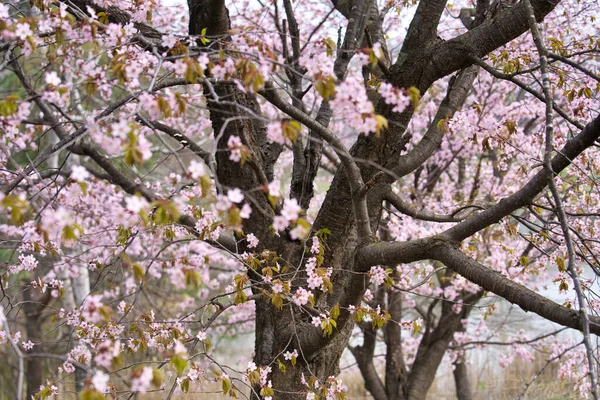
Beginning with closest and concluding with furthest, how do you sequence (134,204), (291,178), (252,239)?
(134,204) → (252,239) → (291,178)

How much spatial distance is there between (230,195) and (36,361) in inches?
315

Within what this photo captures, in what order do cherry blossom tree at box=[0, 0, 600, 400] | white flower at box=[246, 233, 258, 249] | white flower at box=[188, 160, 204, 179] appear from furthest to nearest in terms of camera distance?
1. white flower at box=[246, 233, 258, 249]
2. cherry blossom tree at box=[0, 0, 600, 400]
3. white flower at box=[188, 160, 204, 179]

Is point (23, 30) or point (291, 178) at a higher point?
point (291, 178)

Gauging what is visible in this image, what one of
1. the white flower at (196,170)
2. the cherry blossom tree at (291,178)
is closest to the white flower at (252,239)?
the cherry blossom tree at (291,178)

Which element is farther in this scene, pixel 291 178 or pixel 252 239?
pixel 291 178

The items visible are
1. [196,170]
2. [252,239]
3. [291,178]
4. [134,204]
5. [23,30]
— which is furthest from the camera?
[291,178]

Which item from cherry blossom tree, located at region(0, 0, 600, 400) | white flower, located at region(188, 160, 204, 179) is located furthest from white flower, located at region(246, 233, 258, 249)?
white flower, located at region(188, 160, 204, 179)

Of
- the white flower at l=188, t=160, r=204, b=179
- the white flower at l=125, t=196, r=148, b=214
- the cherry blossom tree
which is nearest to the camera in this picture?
the white flower at l=125, t=196, r=148, b=214

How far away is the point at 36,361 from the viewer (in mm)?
8484

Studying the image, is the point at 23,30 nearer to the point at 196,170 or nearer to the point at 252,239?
the point at 196,170

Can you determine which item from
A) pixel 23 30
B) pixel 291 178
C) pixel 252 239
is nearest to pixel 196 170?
pixel 23 30

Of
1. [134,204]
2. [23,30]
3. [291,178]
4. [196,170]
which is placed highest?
[291,178]

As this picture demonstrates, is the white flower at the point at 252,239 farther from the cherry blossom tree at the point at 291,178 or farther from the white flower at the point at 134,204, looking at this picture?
the white flower at the point at 134,204

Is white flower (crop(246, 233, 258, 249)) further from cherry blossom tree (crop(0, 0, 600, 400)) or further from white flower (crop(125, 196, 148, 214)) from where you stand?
white flower (crop(125, 196, 148, 214))
